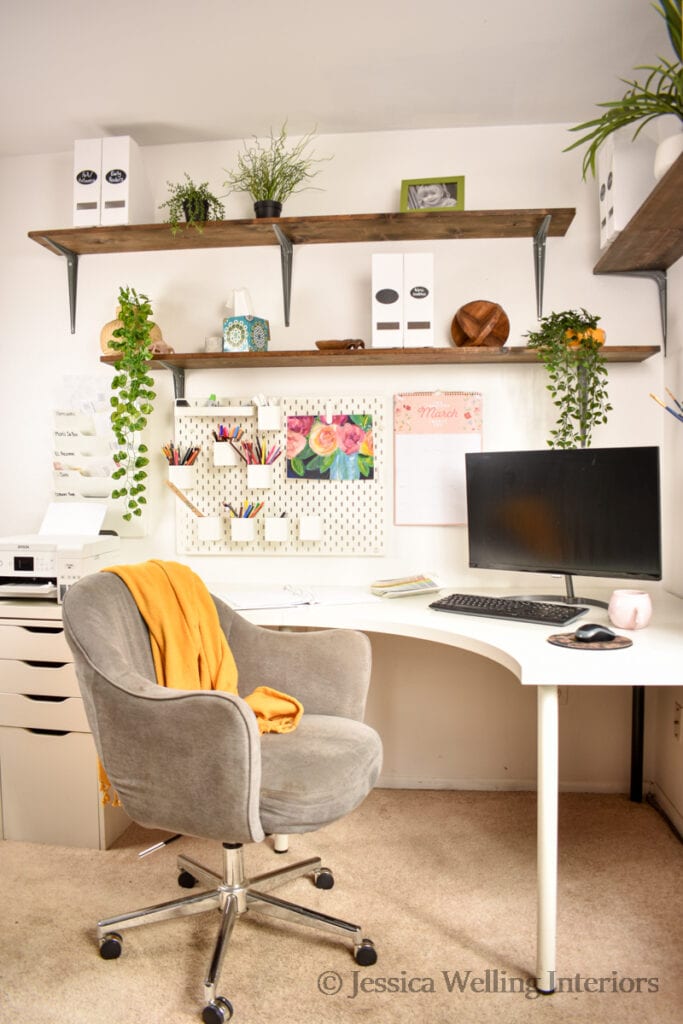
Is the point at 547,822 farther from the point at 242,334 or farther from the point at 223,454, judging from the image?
the point at 242,334

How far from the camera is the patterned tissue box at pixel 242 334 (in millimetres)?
2570

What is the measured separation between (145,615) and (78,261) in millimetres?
1655

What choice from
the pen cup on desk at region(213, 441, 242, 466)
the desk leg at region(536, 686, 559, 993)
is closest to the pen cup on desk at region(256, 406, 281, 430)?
the pen cup on desk at region(213, 441, 242, 466)

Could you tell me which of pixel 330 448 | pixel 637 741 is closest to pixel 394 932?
pixel 637 741

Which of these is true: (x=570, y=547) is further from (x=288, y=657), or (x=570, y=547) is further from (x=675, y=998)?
(x=675, y=998)

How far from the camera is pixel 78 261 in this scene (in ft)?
9.39

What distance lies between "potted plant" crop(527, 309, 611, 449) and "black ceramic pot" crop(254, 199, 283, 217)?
0.97 m

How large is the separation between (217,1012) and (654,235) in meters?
2.32

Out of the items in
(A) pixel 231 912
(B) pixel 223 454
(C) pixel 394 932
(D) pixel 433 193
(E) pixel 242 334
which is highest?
(D) pixel 433 193

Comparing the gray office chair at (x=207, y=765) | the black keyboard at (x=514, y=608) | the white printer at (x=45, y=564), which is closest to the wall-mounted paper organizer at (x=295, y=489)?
the white printer at (x=45, y=564)

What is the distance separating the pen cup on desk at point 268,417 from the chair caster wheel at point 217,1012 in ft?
5.69

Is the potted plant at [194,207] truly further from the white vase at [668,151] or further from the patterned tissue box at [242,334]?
the white vase at [668,151]

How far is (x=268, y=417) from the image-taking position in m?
2.67

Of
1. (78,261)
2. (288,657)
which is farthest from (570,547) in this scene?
(78,261)
